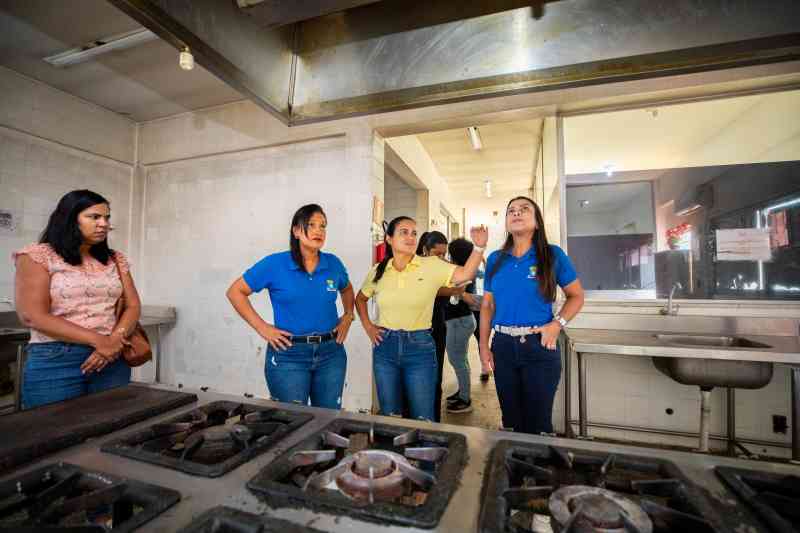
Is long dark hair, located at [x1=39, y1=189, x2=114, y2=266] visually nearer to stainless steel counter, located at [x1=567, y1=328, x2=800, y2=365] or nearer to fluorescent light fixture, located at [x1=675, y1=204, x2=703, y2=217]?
stainless steel counter, located at [x1=567, y1=328, x2=800, y2=365]

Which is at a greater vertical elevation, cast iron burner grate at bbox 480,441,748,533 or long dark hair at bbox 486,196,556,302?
long dark hair at bbox 486,196,556,302

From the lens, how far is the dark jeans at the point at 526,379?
1.68m

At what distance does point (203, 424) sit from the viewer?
2.84ft

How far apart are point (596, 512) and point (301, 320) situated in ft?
4.71

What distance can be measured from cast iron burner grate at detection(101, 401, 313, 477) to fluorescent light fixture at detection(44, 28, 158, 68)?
2.60 m

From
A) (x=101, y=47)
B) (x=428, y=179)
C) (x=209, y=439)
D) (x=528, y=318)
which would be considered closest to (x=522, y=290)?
(x=528, y=318)

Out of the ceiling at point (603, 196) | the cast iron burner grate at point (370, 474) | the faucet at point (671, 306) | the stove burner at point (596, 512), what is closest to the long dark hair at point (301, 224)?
the cast iron burner grate at point (370, 474)

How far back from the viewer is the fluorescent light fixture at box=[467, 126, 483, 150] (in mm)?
4145

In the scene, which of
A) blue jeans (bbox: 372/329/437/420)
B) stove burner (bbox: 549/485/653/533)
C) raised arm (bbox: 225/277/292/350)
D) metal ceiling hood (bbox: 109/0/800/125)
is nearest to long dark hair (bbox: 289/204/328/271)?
raised arm (bbox: 225/277/292/350)

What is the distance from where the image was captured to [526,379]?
171 cm

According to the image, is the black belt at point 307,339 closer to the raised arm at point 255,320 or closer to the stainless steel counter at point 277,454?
the raised arm at point 255,320

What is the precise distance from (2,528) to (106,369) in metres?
1.32

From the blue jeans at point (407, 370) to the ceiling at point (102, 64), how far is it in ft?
8.73

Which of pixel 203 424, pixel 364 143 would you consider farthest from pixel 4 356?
pixel 364 143
